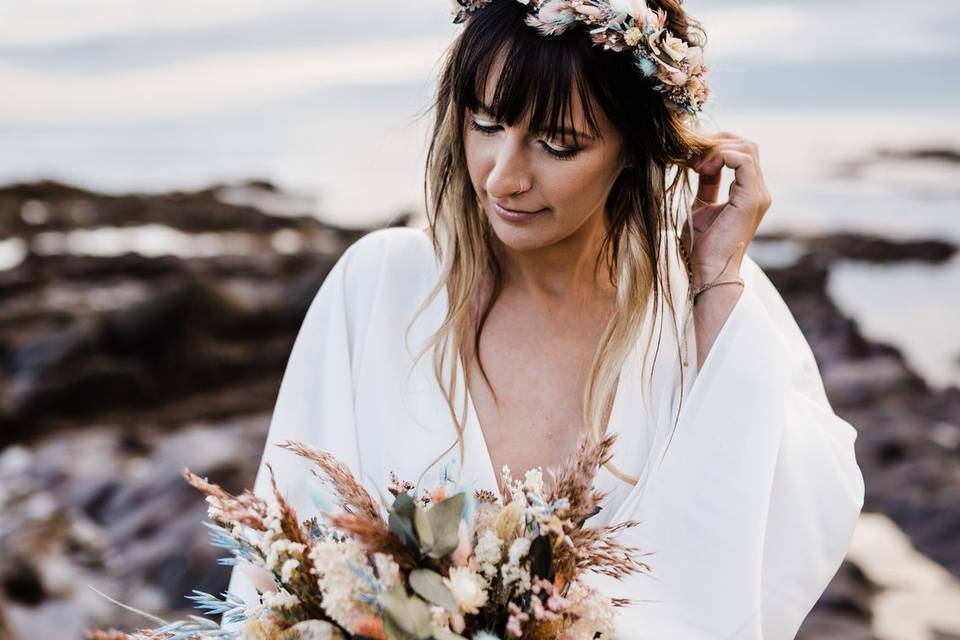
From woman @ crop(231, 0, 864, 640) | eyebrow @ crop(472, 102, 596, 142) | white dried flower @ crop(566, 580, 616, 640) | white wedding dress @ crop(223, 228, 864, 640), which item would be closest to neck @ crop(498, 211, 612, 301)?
woman @ crop(231, 0, 864, 640)

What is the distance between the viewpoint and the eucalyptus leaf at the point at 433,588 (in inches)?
46.4

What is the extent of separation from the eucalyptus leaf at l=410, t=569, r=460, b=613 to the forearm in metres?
1.01

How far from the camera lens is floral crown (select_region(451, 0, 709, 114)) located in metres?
1.84

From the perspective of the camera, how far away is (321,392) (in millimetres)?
2152

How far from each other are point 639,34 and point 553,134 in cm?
26

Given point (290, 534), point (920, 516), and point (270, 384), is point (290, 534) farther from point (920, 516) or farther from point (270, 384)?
point (270, 384)

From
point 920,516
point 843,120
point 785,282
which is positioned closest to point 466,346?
point 920,516

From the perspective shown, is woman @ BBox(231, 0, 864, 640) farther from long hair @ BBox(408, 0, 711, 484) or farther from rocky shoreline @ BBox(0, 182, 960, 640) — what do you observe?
rocky shoreline @ BBox(0, 182, 960, 640)

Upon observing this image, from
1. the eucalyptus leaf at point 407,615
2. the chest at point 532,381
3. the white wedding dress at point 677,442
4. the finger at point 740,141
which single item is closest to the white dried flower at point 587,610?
the eucalyptus leaf at point 407,615

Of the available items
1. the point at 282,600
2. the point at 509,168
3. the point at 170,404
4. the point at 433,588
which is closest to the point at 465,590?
the point at 433,588

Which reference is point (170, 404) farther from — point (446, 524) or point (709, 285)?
point (446, 524)

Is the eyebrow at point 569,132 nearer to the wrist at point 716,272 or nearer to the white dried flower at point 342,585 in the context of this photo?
the wrist at point 716,272

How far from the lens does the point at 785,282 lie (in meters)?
7.68

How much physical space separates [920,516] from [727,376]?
135 inches
